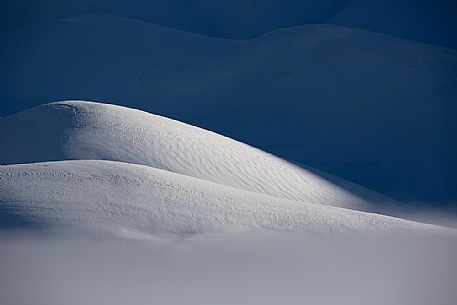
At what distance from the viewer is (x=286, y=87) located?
9.63m

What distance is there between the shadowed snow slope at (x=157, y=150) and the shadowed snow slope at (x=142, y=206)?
0.93m

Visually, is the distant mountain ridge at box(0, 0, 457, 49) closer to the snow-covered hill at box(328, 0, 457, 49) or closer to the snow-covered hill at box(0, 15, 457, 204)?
the snow-covered hill at box(328, 0, 457, 49)

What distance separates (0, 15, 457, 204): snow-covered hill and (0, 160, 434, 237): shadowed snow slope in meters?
2.65

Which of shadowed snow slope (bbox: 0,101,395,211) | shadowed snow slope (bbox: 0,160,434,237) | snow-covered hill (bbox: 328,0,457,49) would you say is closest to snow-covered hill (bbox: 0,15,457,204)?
shadowed snow slope (bbox: 0,101,395,211)

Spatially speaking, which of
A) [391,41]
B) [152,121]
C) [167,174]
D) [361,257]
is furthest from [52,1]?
[361,257]

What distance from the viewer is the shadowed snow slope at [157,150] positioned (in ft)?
21.2

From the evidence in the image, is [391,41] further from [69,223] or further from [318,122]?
[69,223]

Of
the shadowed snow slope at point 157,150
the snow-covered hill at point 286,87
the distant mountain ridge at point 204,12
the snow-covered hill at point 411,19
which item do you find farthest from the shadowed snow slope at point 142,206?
the distant mountain ridge at point 204,12

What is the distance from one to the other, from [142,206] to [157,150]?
1.74 m

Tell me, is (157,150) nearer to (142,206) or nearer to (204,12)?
(142,206)

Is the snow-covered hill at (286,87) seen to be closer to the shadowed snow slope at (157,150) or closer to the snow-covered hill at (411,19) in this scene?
the shadowed snow slope at (157,150)

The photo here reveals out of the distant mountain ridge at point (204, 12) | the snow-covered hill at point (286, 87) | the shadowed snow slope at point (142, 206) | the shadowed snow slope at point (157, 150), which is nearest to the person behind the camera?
the shadowed snow slope at point (142, 206)

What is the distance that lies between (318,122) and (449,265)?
4.43m

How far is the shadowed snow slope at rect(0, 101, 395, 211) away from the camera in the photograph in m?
6.47
